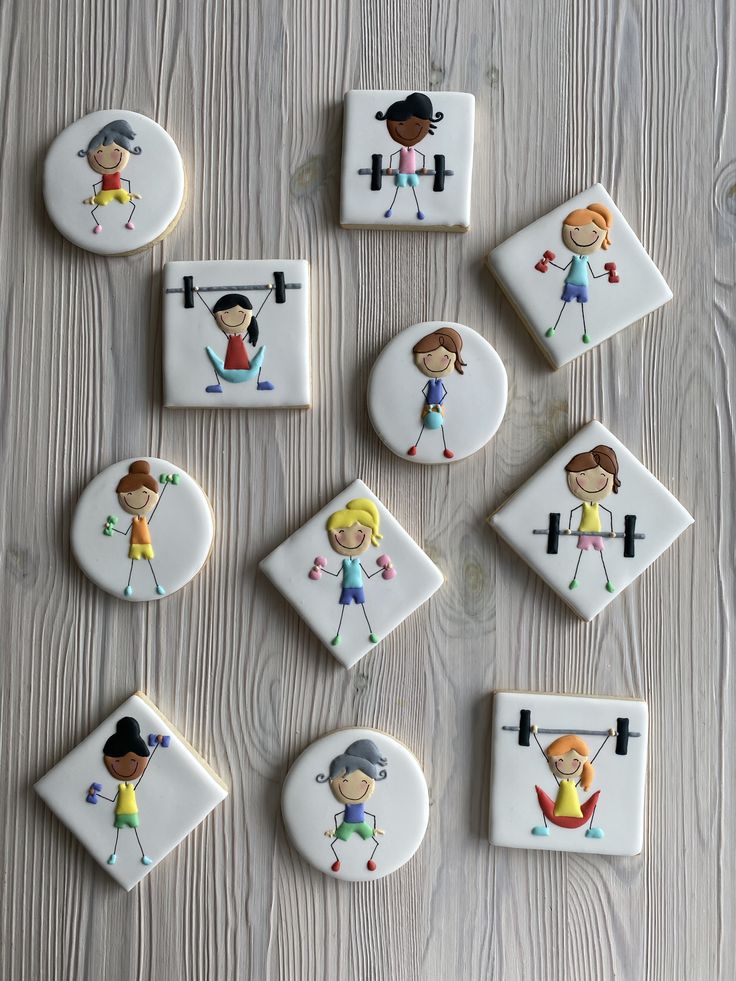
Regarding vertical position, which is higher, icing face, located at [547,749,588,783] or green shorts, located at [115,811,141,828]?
icing face, located at [547,749,588,783]

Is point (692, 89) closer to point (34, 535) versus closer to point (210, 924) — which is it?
point (34, 535)

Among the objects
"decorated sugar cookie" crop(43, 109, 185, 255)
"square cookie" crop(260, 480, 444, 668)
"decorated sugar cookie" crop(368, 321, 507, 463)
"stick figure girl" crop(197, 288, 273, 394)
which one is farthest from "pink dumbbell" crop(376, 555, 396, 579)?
"decorated sugar cookie" crop(43, 109, 185, 255)

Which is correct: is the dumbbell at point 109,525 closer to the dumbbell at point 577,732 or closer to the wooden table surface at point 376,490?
the wooden table surface at point 376,490

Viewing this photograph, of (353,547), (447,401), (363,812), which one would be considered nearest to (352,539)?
(353,547)

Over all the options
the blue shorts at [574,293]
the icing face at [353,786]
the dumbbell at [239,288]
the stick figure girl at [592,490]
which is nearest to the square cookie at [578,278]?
the blue shorts at [574,293]

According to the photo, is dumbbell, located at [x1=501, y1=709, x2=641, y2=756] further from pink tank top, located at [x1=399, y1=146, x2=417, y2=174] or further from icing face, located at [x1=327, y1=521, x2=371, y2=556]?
pink tank top, located at [x1=399, y1=146, x2=417, y2=174]

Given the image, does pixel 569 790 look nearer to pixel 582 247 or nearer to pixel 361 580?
pixel 361 580

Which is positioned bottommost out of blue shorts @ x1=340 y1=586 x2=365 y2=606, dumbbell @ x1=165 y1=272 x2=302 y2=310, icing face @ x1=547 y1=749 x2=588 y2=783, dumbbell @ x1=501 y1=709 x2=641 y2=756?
icing face @ x1=547 y1=749 x2=588 y2=783
